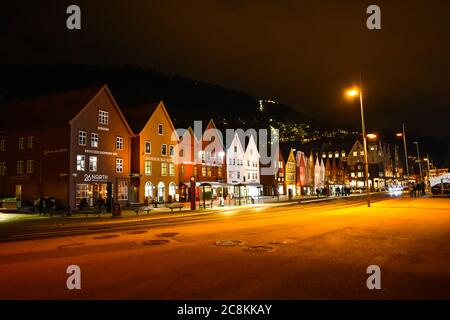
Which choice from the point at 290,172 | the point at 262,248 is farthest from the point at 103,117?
the point at 290,172

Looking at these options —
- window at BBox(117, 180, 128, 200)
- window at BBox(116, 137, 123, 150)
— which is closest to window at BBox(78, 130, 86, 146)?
window at BBox(116, 137, 123, 150)

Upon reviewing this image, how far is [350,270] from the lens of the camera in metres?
8.36

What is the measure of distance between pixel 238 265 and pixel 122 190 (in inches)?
1395

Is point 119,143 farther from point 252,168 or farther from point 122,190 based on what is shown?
point 252,168

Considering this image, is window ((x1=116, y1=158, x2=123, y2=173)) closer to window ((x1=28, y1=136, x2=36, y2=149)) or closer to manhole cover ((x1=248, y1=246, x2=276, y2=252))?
window ((x1=28, y1=136, x2=36, y2=149))

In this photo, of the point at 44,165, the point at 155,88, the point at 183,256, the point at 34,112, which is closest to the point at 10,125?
the point at 34,112

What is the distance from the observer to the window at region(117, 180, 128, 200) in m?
41.8

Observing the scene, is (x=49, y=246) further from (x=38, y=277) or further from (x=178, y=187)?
(x=178, y=187)

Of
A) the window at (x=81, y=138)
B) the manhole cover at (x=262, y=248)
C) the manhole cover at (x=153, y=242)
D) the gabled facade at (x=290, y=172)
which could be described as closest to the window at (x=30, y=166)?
the window at (x=81, y=138)

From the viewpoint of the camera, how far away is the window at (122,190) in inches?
1647

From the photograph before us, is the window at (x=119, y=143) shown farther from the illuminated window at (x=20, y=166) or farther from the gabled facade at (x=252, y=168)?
the gabled facade at (x=252, y=168)

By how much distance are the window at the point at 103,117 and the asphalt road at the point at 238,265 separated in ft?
91.0

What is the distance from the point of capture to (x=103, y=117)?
134ft

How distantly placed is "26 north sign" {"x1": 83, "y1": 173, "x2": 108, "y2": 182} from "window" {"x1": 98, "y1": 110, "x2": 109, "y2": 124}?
233 inches
